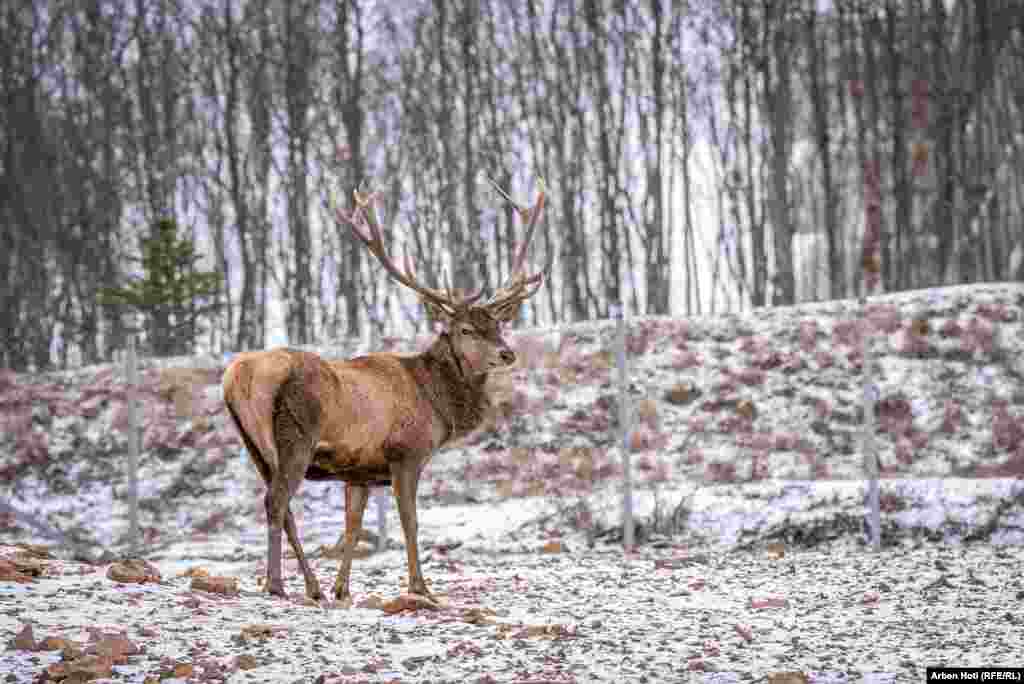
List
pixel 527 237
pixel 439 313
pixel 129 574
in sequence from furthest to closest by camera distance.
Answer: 1. pixel 527 237
2. pixel 439 313
3. pixel 129 574

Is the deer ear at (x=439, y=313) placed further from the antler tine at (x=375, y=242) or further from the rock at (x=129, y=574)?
the rock at (x=129, y=574)

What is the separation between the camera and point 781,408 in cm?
1374

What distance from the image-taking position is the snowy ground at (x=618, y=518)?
512 cm

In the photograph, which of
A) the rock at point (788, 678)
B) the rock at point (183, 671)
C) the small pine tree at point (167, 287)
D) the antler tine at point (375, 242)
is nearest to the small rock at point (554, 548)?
the antler tine at point (375, 242)

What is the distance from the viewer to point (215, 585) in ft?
20.1

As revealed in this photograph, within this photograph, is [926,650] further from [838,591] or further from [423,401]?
[423,401]

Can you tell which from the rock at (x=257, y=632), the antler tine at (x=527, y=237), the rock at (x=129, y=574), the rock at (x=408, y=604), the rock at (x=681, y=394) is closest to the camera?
the rock at (x=257, y=632)

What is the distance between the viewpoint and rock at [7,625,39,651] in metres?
4.60

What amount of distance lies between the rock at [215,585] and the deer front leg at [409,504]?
102cm

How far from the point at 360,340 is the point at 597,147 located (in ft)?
32.0

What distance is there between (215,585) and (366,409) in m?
1.28

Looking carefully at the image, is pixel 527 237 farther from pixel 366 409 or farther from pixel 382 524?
pixel 382 524

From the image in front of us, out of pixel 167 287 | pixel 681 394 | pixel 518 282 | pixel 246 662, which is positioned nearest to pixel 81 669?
pixel 246 662

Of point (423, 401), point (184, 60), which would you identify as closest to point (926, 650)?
point (423, 401)
